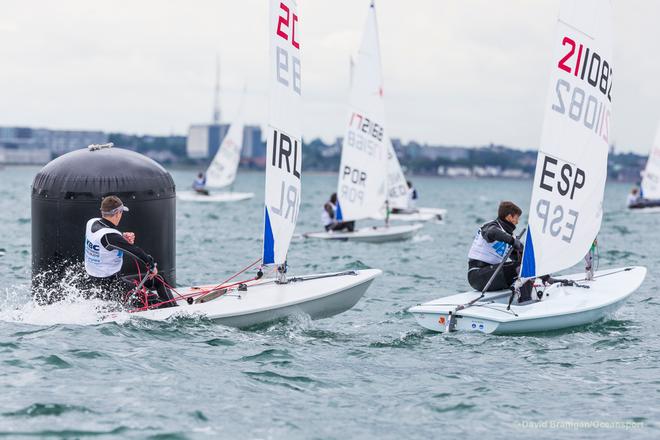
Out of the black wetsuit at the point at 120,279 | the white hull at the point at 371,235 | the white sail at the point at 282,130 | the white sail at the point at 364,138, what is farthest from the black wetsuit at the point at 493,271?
the white sail at the point at 364,138

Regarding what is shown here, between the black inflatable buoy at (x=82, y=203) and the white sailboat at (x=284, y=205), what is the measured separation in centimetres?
83

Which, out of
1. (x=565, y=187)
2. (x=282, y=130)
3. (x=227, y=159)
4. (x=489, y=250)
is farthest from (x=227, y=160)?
(x=565, y=187)

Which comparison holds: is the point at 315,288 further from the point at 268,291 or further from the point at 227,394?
the point at 227,394

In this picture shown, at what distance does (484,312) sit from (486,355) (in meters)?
0.78

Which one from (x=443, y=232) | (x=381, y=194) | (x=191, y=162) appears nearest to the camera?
(x=381, y=194)

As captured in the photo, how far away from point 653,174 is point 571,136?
28201mm

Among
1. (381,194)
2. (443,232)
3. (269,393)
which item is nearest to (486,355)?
(269,393)

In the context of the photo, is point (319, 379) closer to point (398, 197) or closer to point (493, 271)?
point (493, 271)

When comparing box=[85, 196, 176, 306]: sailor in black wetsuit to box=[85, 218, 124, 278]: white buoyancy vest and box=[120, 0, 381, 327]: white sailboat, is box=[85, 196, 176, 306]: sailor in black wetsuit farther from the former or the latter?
box=[120, 0, 381, 327]: white sailboat

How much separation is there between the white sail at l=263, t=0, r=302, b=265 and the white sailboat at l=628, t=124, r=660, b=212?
27.7 meters

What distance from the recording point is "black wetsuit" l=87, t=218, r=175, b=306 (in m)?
7.55

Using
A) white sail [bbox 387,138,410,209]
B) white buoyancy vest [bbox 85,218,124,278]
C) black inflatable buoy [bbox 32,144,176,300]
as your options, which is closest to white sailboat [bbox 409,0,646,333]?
black inflatable buoy [bbox 32,144,176,300]

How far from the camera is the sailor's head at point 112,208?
7.56 m

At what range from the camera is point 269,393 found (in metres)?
6.38
